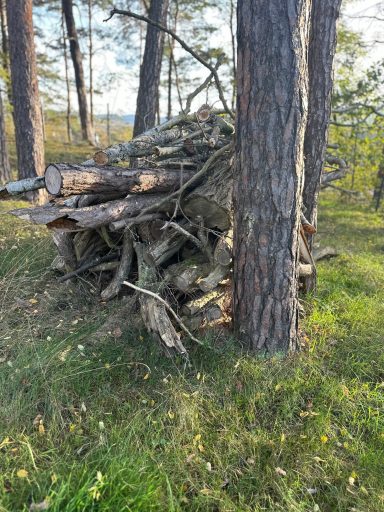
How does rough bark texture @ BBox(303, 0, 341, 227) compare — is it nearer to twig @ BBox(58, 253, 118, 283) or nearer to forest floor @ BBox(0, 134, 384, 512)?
forest floor @ BBox(0, 134, 384, 512)

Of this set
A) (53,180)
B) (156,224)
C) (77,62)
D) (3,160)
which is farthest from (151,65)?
(77,62)

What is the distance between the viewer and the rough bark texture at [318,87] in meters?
3.83

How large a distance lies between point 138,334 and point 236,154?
5.38 feet

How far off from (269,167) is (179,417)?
1788 mm

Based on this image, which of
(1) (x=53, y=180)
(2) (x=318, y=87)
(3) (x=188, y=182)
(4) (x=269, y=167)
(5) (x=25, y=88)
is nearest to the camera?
(4) (x=269, y=167)

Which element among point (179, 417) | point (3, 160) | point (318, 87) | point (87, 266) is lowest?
point (179, 417)

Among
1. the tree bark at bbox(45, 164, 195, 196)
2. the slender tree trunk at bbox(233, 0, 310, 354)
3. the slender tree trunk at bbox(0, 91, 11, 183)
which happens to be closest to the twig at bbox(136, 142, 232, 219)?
the tree bark at bbox(45, 164, 195, 196)

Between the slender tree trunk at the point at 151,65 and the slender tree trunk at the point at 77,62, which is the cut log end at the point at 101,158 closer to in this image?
the slender tree trunk at the point at 151,65

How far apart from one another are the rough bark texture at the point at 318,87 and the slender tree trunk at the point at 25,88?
5255mm

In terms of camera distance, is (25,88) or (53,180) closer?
(53,180)

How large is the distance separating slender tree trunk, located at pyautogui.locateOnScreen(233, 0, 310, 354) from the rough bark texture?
127cm

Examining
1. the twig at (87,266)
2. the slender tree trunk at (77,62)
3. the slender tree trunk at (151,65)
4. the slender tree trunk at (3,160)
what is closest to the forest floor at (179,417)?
the twig at (87,266)

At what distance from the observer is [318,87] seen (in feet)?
12.9

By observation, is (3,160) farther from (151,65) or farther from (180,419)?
(180,419)
